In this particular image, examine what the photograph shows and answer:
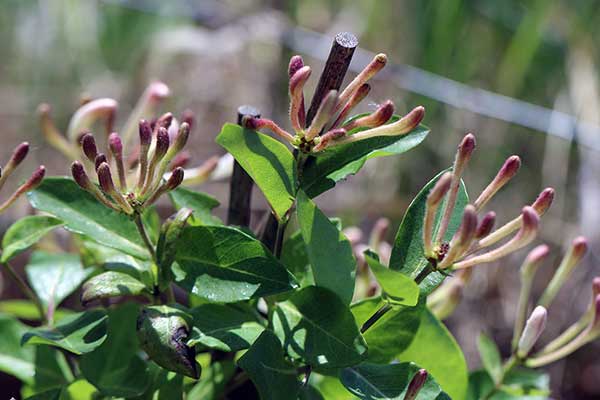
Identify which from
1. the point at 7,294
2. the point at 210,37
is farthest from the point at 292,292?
the point at 210,37

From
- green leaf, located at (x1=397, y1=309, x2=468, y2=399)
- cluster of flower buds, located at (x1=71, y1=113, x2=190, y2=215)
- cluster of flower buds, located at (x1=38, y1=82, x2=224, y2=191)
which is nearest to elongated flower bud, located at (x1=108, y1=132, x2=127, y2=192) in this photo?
cluster of flower buds, located at (x1=71, y1=113, x2=190, y2=215)

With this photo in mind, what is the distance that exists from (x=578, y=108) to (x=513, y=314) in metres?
0.50

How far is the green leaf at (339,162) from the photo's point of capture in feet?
1.42

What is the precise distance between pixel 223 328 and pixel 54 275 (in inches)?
→ 9.1

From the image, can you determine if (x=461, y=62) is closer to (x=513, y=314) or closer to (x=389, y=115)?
(x=513, y=314)

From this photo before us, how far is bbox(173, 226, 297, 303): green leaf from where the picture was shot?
1.34ft

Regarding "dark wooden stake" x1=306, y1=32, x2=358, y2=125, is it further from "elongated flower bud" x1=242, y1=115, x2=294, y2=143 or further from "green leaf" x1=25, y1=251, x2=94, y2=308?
"green leaf" x1=25, y1=251, x2=94, y2=308

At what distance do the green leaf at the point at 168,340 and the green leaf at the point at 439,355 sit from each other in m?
0.16

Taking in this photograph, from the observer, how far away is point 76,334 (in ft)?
1.44

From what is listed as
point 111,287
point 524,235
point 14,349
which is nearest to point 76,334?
point 111,287

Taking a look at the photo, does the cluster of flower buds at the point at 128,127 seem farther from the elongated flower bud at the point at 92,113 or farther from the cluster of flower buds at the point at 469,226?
the cluster of flower buds at the point at 469,226

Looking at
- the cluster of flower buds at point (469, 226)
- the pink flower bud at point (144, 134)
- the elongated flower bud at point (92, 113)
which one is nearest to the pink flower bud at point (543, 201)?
the cluster of flower buds at point (469, 226)

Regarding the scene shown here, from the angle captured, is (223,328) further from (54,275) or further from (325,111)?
(54,275)

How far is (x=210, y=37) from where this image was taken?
6.36 feet
